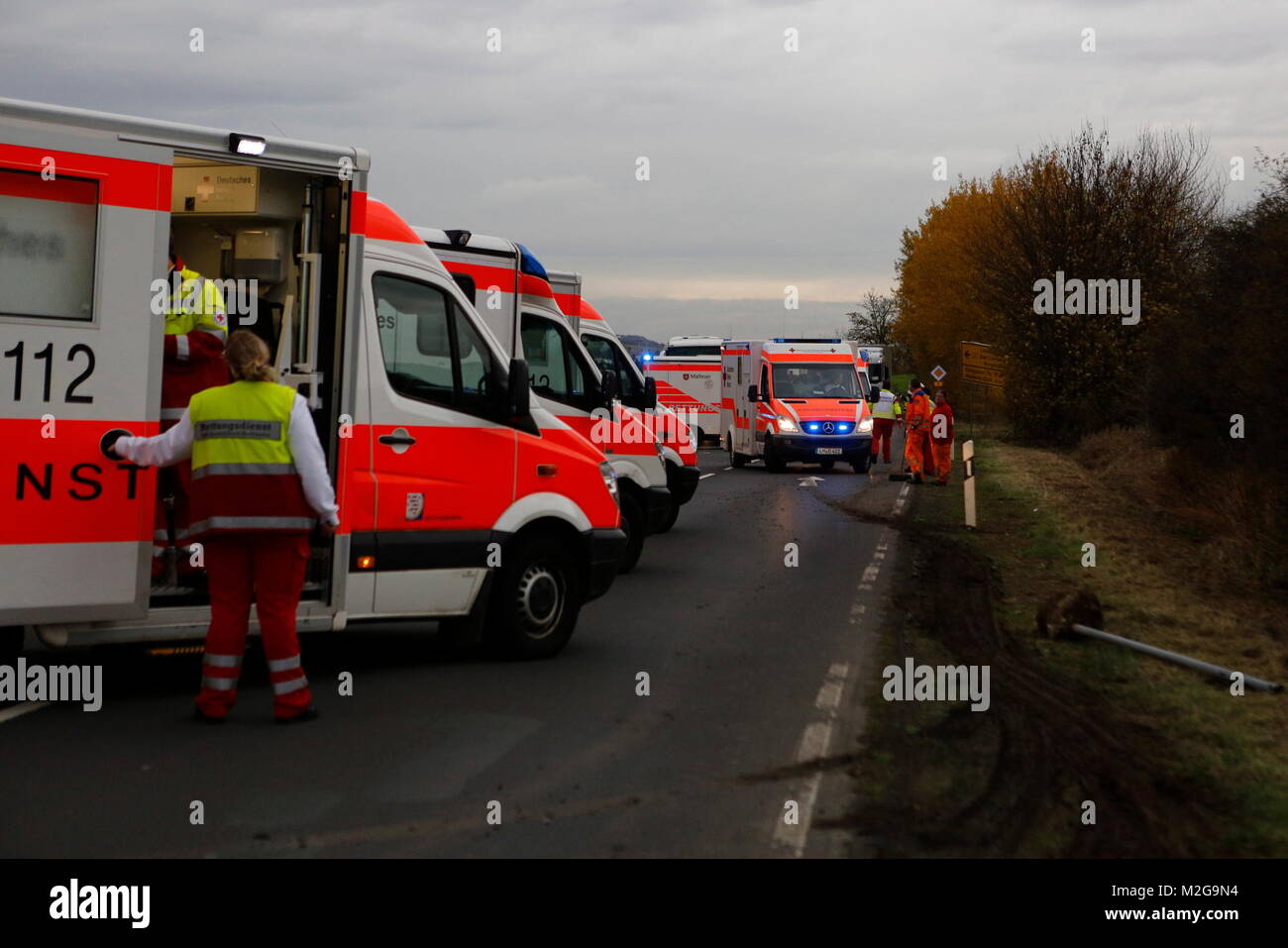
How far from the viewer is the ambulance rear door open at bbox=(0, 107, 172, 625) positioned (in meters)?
7.44

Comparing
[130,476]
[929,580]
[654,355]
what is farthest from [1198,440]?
[654,355]

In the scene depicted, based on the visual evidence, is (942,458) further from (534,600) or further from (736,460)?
(534,600)

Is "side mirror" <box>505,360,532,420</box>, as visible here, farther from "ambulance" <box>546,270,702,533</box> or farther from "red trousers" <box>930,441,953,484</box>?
"red trousers" <box>930,441,953,484</box>

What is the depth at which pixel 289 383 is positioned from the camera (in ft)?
29.6

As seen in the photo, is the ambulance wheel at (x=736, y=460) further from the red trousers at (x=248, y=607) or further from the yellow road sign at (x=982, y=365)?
the red trousers at (x=248, y=607)

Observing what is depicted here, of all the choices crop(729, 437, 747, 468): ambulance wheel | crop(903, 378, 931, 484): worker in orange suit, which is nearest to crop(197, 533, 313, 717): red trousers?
crop(903, 378, 931, 484): worker in orange suit

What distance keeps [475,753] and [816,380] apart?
2668cm

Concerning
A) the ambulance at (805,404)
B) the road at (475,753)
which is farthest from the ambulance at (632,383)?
the ambulance at (805,404)

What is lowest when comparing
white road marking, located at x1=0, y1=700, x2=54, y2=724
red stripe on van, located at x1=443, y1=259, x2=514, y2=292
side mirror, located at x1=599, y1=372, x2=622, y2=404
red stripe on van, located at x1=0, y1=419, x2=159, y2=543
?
white road marking, located at x1=0, y1=700, x2=54, y2=724

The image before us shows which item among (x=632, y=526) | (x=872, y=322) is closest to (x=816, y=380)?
(x=632, y=526)

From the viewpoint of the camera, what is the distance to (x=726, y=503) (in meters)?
24.0
